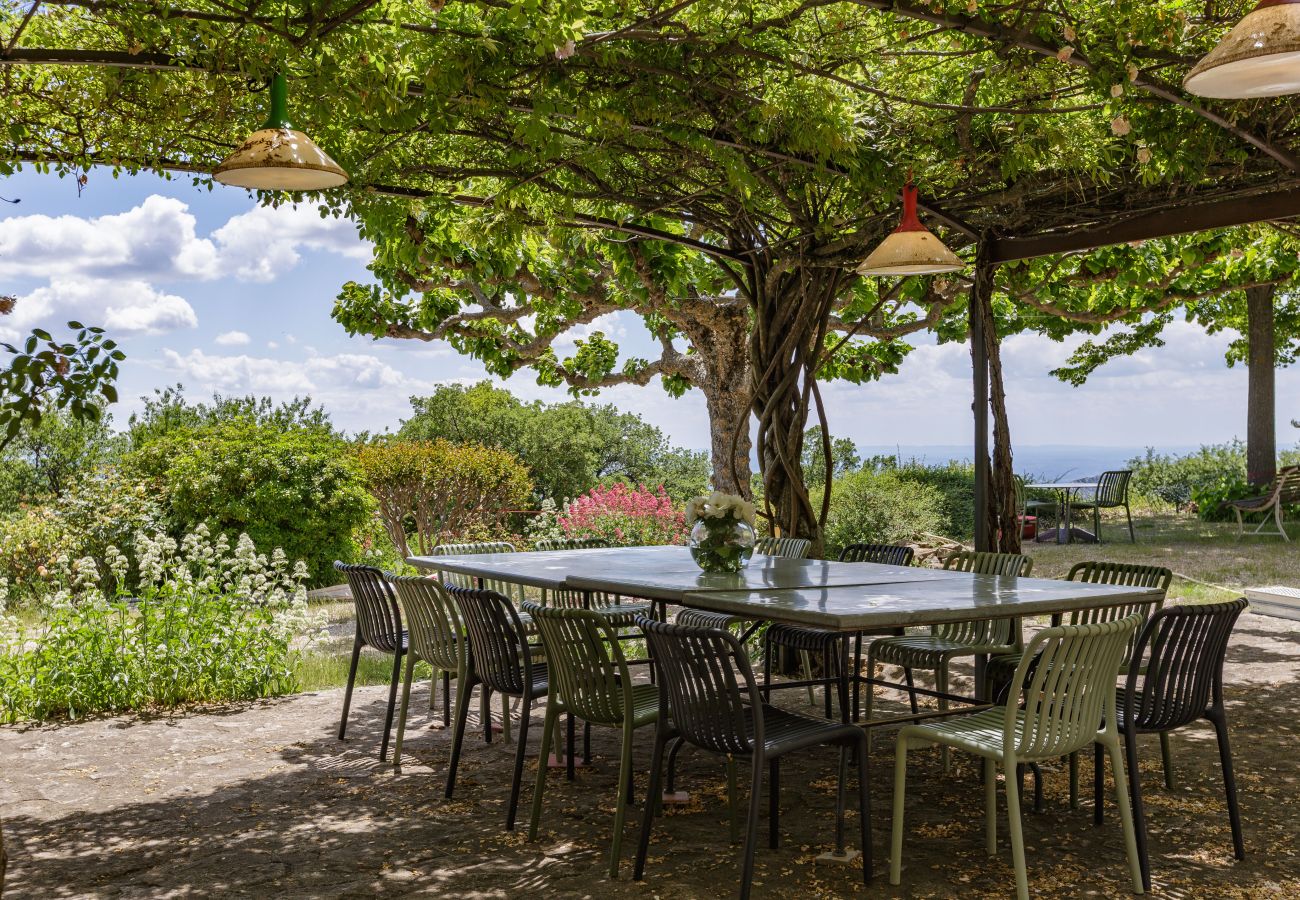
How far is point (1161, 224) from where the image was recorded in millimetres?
5848

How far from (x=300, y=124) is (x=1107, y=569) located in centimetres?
396

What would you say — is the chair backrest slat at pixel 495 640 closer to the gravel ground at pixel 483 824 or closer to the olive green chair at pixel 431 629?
the olive green chair at pixel 431 629

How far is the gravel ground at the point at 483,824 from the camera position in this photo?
3.40m

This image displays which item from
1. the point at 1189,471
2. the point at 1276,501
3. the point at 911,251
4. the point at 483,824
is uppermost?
the point at 911,251

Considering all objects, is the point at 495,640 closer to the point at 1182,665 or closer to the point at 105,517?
the point at 1182,665

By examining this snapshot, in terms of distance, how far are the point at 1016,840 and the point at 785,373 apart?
3.99 metres

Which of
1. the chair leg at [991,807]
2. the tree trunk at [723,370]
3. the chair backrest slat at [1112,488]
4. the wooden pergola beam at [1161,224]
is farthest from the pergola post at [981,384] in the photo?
the chair backrest slat at [1112,488]

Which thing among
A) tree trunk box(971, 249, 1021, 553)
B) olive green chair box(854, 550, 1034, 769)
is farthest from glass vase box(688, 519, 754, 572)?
tree trunk box(971, 249, 1021, 553)

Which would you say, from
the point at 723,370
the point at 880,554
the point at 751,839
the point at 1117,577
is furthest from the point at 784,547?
the point at 723,370

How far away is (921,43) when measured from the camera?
5051mm

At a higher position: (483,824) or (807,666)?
(807,666)

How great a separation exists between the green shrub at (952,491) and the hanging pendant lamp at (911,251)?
931 centimetres

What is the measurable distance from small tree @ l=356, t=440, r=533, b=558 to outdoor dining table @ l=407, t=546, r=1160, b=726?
5.30 m

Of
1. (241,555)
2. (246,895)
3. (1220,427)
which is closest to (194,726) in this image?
(241,555)
